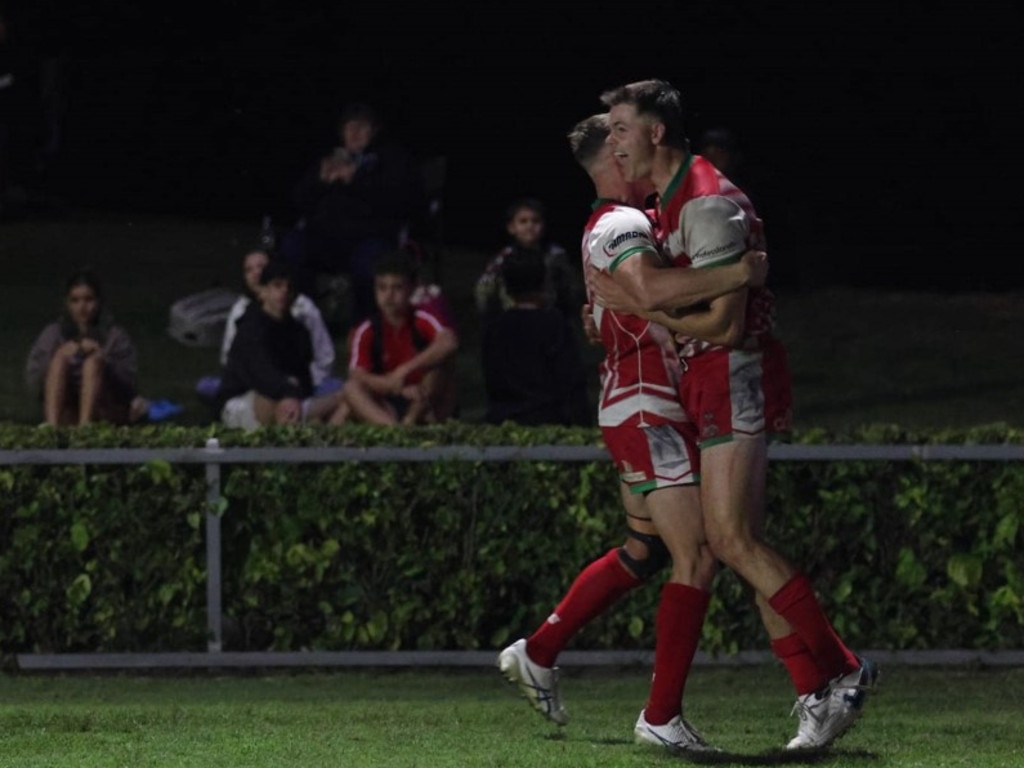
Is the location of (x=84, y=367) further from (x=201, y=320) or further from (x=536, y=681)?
(x=536, y=681)

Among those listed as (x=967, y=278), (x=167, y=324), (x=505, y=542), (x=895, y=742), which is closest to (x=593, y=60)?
(x=967, y=278)

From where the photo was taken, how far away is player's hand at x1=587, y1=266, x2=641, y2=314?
6723 mm

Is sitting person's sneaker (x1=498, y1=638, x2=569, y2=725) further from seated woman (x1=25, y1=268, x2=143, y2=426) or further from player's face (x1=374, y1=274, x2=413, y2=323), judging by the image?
seated woman (x1=25, y1=268, x2=143, y2=426)

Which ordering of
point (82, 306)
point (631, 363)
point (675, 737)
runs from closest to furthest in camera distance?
point (675, 737)
point (631, 363)
point (82, 306)

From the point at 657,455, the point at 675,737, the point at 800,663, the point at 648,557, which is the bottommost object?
the point at 675,737

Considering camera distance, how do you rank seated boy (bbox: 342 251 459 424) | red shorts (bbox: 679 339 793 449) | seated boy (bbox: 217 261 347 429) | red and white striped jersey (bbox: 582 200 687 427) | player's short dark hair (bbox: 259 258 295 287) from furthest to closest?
player's short dark hair (bbox: 259 258 295 287) → seated boy (bbox: 217 261 347 429) → seated boy (bbox: 342 251 459 424) → red and white striped jersey (bbox: 582 200 687 427) → red shorts (bbox: 679 339 793 449)

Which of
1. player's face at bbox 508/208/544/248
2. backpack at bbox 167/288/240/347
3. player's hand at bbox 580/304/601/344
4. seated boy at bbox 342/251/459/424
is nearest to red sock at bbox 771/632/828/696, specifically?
player's hand at bbox 580/304/601/344

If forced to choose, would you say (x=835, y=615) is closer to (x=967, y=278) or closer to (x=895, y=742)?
(x=895, y=742)

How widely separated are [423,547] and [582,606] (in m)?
2.27

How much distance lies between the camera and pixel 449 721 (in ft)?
25.1

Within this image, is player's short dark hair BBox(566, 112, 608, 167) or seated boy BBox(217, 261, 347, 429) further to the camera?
seated boy BBox(217, 261, 347, 429)

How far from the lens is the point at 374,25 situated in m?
22.1

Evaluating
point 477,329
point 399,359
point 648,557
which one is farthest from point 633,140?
point 477,329

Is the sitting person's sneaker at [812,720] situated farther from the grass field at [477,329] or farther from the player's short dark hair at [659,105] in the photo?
the grass field at [477,329]
